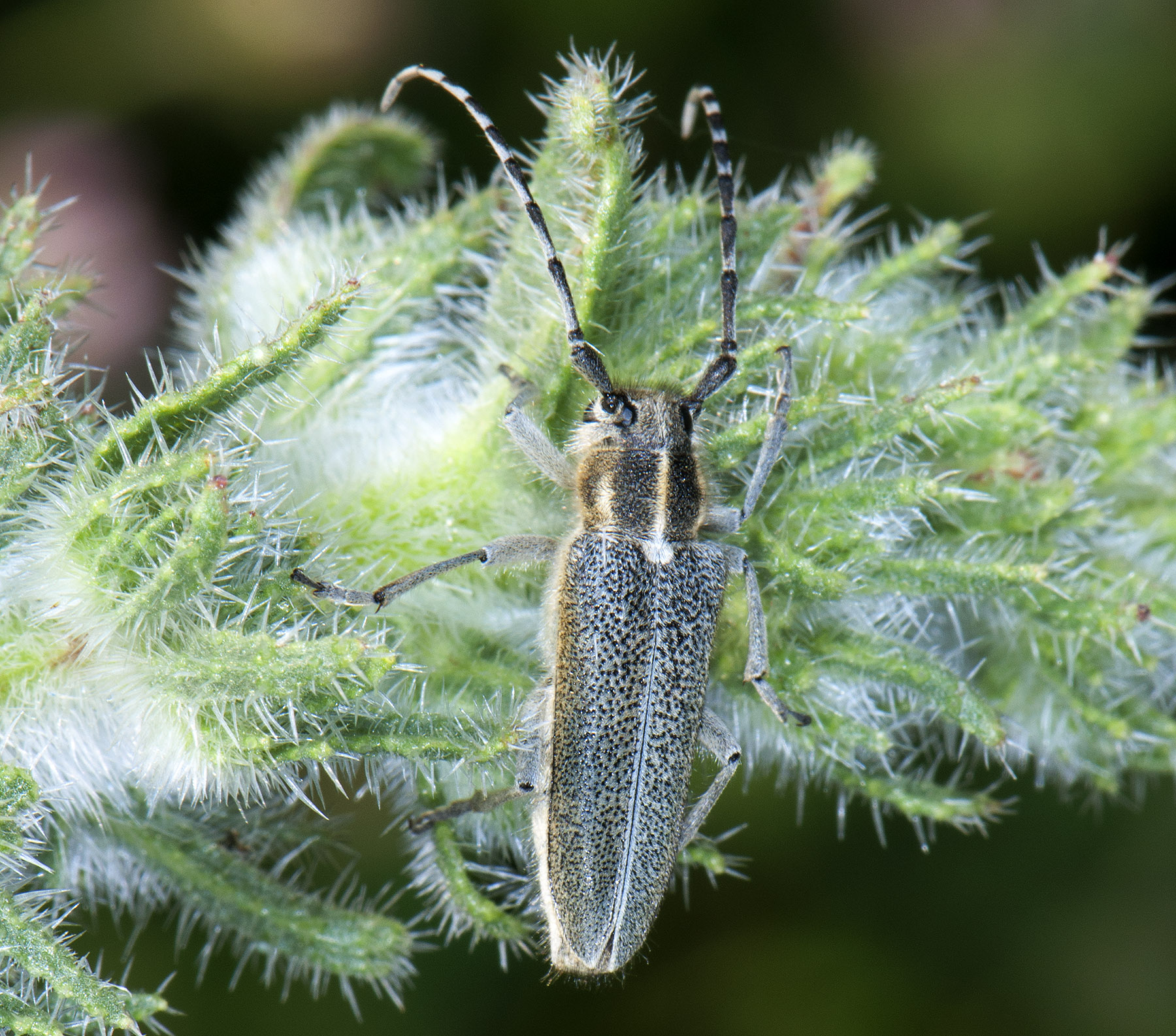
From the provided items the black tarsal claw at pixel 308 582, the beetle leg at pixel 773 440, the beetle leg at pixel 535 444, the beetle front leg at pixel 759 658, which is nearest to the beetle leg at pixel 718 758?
the beetle front leg at pixel 759 658

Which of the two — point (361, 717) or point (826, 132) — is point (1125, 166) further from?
point (361, 717)

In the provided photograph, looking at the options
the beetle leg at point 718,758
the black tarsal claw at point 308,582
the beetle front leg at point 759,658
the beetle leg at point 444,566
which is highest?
the black tarsal claw at point 308,582

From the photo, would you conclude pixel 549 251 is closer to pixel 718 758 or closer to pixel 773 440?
pixel 773 440

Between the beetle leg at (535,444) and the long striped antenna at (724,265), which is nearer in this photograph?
the beetle leg at (535,444)

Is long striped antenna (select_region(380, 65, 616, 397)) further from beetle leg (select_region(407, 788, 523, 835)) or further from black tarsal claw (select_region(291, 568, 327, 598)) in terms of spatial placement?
beetle leg (select_region(407, 788, 523, 835))

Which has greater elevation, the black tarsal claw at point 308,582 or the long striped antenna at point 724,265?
the long striped antenna at point 724,265

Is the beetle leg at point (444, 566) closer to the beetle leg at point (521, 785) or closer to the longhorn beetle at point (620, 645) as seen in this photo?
the longhorn beetle at point (620, 645)

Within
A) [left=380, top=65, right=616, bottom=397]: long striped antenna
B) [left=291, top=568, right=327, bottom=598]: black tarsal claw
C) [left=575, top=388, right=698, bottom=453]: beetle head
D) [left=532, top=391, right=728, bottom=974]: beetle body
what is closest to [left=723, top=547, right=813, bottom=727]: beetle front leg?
[left=532, top=391, right=728, bottom=974]: beetle body

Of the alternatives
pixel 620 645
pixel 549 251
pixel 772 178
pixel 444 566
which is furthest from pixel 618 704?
pixel 772 178
